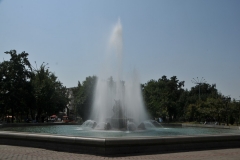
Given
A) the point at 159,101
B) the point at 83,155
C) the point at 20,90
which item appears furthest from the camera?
the point at 159,101

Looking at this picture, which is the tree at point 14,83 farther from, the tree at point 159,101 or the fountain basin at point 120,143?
the tree at point 159,101

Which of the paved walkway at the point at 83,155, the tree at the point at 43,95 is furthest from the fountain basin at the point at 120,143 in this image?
the tree at the point at 43,95

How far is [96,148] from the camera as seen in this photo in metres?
10.1

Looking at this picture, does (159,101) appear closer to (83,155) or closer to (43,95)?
(43,95)

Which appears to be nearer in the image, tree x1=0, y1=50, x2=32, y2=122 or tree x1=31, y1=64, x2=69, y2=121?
tree x1=0, y1=50, x2=32, y2=122

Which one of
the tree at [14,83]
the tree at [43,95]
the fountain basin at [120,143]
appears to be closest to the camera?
the fountain basin at [120,143]

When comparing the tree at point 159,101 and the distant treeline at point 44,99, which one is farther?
the tree at point 159,101

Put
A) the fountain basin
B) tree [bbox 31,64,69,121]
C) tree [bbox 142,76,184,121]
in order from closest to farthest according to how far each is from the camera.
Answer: the fountain basin
tree [bbox 31,64,69,121]
tree [bbox 142,76,184,121]

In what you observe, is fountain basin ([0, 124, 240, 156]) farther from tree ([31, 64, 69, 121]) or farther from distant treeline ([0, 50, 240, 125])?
tree ([31, 64, 69, 121])

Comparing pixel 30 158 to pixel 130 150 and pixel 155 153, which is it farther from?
pixel 155 153

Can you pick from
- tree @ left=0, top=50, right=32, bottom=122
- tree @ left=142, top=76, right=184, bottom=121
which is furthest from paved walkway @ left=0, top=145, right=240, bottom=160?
tree @ left=142, top=76, right=184, bottom=121

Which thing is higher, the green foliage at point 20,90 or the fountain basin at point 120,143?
the green foliage at point 20,90

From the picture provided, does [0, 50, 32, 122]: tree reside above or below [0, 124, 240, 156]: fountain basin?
above

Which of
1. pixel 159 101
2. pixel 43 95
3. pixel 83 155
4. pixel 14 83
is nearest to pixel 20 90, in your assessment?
pixel 14 83
